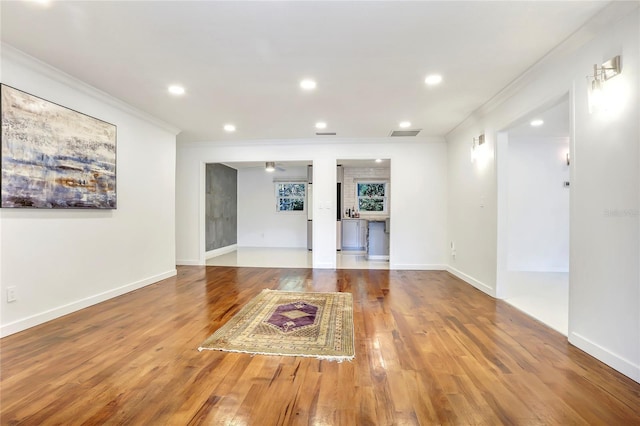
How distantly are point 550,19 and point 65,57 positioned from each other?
3968 mm

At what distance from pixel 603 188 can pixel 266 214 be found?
7.67 meters

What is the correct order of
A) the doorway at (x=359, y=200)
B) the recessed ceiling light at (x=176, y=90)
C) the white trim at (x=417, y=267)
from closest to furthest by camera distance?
the recessed ceiling light at (x=176, y=90) → the white trim at (x=417, y=267) → the doorway at (x=359, y=200)

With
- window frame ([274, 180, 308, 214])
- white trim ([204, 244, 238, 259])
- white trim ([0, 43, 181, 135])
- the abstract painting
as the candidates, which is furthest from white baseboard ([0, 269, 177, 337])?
window frame ([274, 180, 308, 214])

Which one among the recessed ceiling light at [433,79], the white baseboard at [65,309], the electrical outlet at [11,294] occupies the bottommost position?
the white baseboard at [65,309]

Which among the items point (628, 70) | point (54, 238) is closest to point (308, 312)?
point (54, 238)

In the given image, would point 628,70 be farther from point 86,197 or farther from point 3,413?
point 86,197

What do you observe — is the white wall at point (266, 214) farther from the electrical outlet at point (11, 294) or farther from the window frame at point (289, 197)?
the electrical outlet at point (11, 294)

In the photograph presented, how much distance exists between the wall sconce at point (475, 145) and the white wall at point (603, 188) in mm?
1103

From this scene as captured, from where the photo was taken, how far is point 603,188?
2.13 m

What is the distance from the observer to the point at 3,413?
153cm

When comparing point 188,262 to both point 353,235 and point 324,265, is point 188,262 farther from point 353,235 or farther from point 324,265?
point 353,235

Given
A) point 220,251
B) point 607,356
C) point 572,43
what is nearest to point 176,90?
point 572,43

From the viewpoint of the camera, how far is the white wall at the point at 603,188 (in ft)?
6.26

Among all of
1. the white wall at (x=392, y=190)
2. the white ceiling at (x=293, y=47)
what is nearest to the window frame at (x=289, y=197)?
the white wall at (x=392, y=190)
